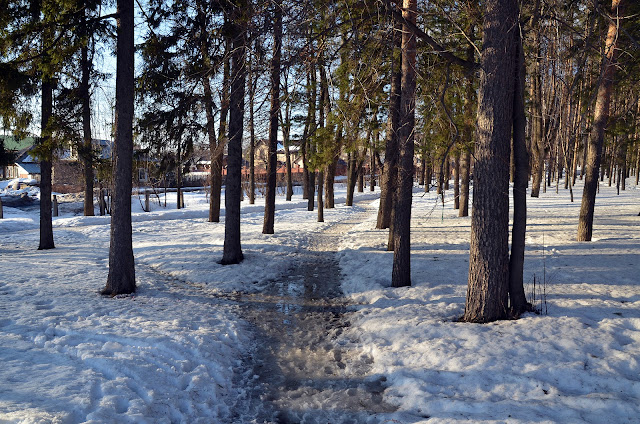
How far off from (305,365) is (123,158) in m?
5.37

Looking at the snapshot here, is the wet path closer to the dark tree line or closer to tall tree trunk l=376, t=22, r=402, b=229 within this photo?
the dark tree line

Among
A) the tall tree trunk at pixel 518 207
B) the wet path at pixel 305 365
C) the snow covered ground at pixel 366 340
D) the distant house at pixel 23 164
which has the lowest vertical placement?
the wet path at pixel 305 365

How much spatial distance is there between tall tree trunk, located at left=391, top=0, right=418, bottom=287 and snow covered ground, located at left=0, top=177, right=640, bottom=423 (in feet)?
1.62

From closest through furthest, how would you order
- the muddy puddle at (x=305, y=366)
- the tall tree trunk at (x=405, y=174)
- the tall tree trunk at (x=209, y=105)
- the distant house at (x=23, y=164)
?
the muddy puddle at (x=305, y=366), the tall tree trunk at (x=405, y=174), the tall tree trunk at (x=209, y=105), the distant house at (x=23, y=164)

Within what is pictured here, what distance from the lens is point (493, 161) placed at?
575 centimetres

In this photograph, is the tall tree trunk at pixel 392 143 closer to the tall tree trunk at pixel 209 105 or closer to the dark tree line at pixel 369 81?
the dark tree line at pixel 369 81

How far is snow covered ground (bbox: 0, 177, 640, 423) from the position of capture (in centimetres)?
392

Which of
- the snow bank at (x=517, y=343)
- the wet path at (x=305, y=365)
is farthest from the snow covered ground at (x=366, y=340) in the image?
the wet path at (x=305, y=365)

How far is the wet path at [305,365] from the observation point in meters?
4.33

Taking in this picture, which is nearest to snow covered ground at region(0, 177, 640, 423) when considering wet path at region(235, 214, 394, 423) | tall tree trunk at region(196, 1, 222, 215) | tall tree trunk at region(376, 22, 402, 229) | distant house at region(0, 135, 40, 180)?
wet path at region(235, 214, 394, 423)

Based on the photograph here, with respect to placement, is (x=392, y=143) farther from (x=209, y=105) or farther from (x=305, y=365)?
(x=305, y=365)

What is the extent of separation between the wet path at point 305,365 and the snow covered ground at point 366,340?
0.21 metres

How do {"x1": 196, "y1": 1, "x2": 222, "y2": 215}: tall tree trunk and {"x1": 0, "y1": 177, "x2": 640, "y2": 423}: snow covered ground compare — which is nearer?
{"x1": 0, "y1": 177, "x2": 640, "y2": 423}: snow covered ground

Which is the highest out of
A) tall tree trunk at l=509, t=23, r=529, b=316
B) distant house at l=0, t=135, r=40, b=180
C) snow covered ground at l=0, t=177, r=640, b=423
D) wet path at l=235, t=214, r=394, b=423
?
distant house at l=0, t=135, r=40, b=180
